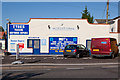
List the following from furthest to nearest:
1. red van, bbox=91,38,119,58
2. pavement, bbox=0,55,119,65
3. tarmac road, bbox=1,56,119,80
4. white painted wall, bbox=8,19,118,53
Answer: white painted wall, bbox=8,19,118,53 < red van, bbox=91,38,119,58 < pavement, bbox=0,55,119,65 < tarmac road, bbox=1,56,119,80

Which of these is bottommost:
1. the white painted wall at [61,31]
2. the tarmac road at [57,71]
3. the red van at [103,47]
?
the tarmac road at [57,71]

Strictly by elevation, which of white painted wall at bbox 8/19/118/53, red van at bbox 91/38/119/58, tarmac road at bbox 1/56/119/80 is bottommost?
tarmac road at bbox 1/56/119/80

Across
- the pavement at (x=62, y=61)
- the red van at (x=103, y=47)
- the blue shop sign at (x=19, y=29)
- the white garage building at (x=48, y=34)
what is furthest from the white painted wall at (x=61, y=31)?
the pavement at (x=62, y=61)

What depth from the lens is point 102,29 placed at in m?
25.9

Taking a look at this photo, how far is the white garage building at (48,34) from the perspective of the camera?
25.1 m

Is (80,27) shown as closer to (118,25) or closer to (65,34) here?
(65,34)

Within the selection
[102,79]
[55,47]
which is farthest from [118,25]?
[102,79]

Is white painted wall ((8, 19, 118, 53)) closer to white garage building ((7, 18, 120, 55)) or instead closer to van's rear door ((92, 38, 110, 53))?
white garage building ((7, 18, 120, 55))

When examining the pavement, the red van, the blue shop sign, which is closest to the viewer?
the pavement

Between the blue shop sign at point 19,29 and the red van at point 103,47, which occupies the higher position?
the blue shop sign at point 19,29

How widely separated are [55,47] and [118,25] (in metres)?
19.3

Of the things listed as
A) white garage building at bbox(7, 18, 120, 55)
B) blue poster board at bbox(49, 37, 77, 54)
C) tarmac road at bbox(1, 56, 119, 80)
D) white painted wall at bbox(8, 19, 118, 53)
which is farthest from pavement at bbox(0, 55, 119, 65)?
white painted wall at bbox(8, 19, 118, 53)

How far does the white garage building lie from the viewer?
989 inches

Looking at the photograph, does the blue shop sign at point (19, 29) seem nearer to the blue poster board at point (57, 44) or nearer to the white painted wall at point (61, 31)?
the white painted wall at point (61, 31)
